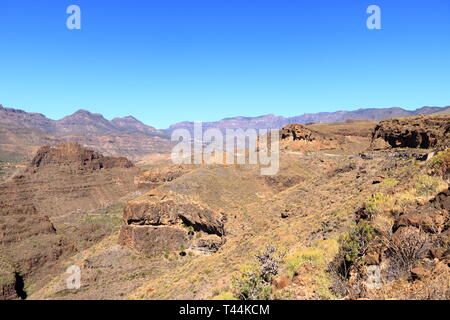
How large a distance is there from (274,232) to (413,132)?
23557 mm

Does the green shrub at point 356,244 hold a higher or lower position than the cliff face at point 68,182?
higher

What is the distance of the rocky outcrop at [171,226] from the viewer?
93.7 ft

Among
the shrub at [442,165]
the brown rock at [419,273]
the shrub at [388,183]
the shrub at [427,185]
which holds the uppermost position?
the shrub at [442,165]

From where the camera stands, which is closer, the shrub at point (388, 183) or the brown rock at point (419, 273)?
the brown rock at point (419, 273)

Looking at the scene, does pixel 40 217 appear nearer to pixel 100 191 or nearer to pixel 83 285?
pixel 83 285

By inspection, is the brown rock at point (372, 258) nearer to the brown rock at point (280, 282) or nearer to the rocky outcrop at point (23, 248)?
the brown rock at point (280, 282)

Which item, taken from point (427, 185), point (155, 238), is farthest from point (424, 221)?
point (155, 238)

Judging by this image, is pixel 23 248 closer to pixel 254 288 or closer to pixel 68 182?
pixel 254 288

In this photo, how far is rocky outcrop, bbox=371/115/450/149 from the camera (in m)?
32.5

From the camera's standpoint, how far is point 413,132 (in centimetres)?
3525

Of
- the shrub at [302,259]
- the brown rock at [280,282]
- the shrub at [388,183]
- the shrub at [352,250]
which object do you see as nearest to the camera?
the shrub at [352,250]

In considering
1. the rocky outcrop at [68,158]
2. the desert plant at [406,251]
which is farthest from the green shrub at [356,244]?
the rocky outcrop at [68,158]

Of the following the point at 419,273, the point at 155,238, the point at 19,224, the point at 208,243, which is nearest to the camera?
the point at 419,273

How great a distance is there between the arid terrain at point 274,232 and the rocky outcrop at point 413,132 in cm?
16
